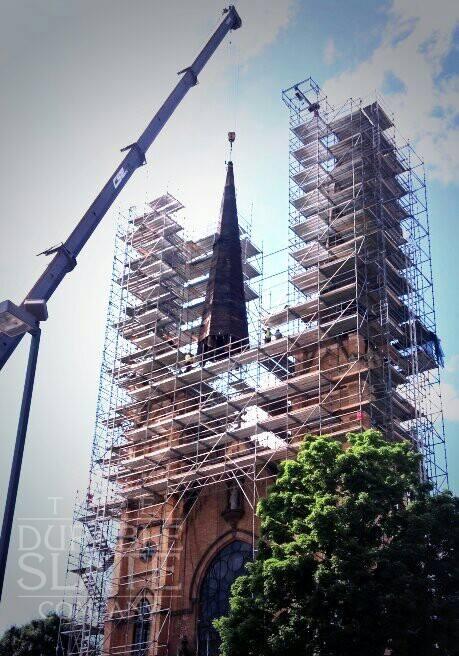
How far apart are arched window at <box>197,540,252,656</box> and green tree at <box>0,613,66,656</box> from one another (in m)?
13.2

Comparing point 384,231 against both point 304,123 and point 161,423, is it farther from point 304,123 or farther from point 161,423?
point 161,423

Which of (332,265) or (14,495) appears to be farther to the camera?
(332,265)

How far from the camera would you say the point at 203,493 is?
124 ft

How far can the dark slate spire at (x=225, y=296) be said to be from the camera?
1673 inches

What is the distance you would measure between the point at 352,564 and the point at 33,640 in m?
26.2

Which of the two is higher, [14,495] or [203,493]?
[203,493]

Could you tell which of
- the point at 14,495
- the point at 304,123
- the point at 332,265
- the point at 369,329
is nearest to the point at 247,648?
the point at 14,495

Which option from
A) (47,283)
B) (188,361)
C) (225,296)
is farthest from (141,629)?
(47,283)

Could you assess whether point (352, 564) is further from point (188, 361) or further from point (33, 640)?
point (33, 640)

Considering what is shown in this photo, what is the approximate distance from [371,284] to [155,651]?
16.3 m

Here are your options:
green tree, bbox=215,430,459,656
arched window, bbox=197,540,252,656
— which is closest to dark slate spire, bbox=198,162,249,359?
arched window, bbox=197,540,252,656

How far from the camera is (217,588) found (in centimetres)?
3550

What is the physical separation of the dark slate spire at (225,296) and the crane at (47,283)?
31.5 ft

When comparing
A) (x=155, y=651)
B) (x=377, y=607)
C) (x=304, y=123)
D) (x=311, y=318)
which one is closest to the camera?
(x=377, y=607)
